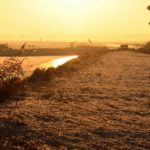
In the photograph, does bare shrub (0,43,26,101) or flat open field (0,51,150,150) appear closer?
flat open field (0,51,150,150)

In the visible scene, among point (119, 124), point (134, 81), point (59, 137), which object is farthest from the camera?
point (134, 81)

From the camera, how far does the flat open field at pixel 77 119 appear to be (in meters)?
10.5

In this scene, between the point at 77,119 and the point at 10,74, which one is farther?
the point at 10,74

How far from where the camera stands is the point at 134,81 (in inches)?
915

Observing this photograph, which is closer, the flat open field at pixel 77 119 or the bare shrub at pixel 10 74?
the flat open field at pixel 77 119

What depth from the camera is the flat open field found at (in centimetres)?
1045

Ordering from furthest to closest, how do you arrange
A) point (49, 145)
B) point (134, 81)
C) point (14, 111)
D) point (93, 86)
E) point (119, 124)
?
1. point (134, 81)
2. point (93, 86)
3. point (14, 111)
4. point (119, 124)
5. point (49, 145)

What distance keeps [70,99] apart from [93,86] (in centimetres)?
437

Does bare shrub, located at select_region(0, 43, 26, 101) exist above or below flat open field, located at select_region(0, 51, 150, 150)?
above

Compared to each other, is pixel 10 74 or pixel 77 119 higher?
pixel 10 74

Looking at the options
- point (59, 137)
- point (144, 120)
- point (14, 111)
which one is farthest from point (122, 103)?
point (59, 137)

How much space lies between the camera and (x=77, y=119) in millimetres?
12883

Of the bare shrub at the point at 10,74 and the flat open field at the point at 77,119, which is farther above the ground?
the bare shrub at the point at 10,74

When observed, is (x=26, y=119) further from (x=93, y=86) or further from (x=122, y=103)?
(x=93, y=86)
